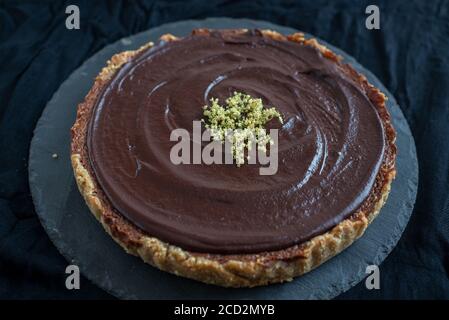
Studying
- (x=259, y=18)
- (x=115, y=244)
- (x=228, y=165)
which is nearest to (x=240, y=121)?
(x=228, y=165)

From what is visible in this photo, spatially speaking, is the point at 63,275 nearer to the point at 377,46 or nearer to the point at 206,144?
the point at 206,144

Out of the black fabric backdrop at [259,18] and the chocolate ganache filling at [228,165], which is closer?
the chocolate ganache filling at [228,165]

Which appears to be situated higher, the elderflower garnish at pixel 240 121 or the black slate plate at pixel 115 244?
the elderflower garnish at pixel 240 121

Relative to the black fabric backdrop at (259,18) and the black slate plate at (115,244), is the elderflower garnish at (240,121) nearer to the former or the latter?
the black slate plate at (115,244)

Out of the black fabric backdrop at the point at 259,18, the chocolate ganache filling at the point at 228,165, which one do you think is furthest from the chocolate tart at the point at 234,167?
the black fabric backdrop at the point at 259,18
